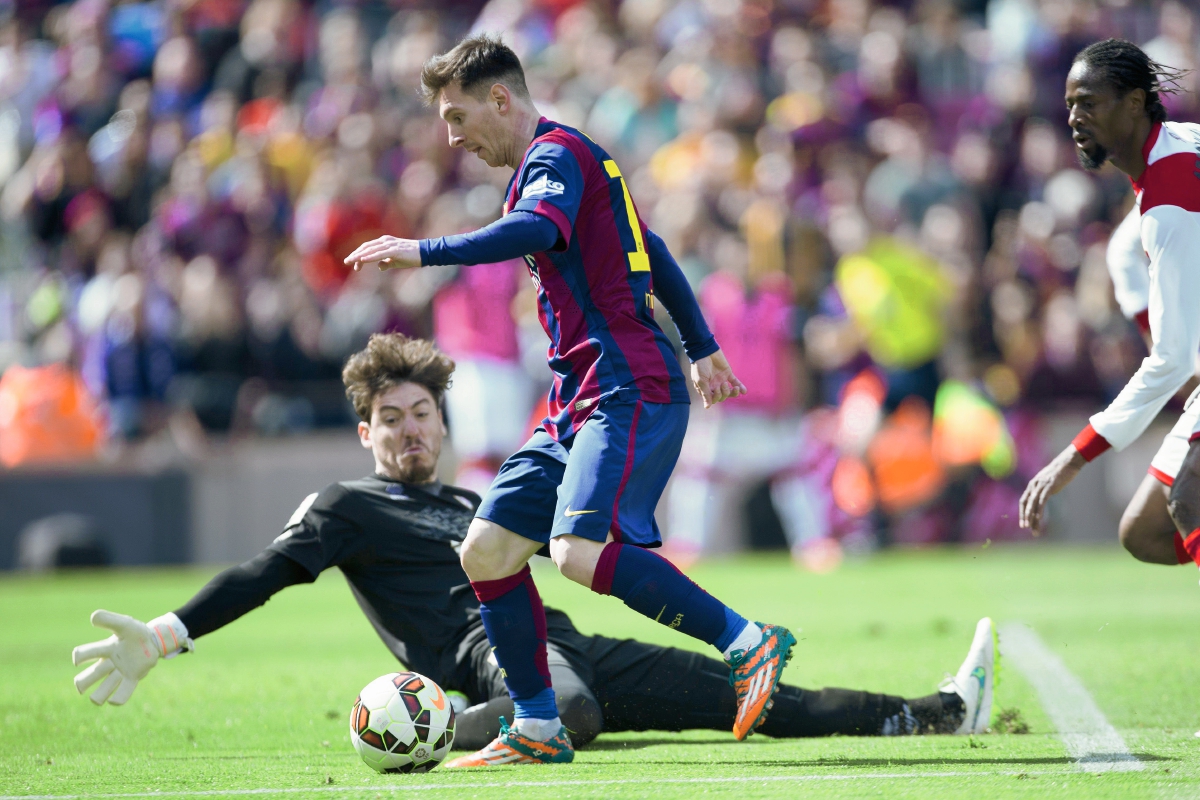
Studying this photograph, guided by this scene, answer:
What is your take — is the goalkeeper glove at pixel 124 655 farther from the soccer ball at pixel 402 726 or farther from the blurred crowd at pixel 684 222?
the blurred crowd at pixel 684 222

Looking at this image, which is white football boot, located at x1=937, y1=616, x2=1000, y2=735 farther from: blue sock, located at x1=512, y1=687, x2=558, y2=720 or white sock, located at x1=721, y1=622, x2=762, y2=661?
blue sock, located at x1=512, y1=687, x2=558, y2=720

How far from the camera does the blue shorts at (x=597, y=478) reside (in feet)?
14.6

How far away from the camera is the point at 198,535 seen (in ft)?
45.7

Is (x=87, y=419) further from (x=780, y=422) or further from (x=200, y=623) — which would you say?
(x=200, y=623)

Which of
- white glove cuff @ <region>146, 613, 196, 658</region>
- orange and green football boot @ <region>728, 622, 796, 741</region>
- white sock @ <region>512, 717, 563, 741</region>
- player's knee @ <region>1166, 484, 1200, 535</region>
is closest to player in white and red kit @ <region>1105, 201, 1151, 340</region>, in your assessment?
player's knee @ <region>1166, 484, 1200, 535</region>

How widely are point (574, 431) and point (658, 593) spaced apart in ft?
1.95

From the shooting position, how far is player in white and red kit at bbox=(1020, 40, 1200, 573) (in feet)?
14.8

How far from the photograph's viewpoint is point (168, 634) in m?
4.81

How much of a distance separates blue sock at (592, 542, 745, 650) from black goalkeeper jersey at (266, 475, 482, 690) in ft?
3.25

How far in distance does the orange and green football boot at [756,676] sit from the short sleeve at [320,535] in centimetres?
151

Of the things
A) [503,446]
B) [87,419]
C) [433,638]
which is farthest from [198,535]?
[433,638]

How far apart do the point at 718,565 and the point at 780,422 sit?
1.48 meters

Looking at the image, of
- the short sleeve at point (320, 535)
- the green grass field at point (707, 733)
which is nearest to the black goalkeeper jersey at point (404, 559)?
the short sleeve at point (320, 535)

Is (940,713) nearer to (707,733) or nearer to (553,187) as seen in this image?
(707,733)
